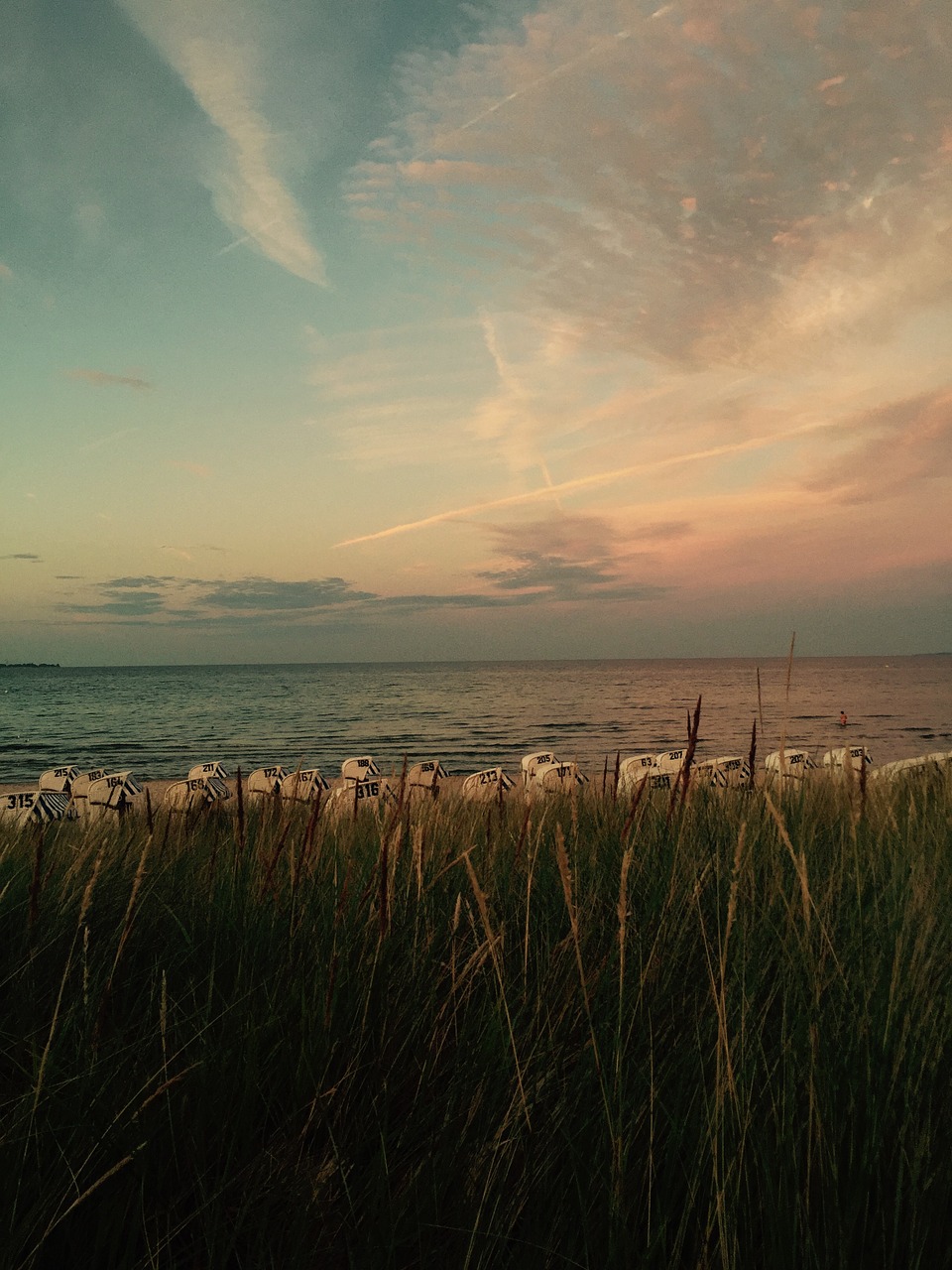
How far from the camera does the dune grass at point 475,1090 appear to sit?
106 cm

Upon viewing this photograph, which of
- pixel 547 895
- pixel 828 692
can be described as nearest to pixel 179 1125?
pixel 547 895

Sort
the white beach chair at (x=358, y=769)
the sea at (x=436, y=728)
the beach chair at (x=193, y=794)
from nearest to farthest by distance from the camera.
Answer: the beach chair at (x=193, y=794) → the white beach chair at (x=358, y=769) → the sea at (x=436, y=728)

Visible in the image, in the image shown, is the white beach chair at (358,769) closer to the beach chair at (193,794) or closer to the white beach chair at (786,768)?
the beach chair at (193,794)

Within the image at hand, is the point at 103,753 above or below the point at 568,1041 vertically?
below

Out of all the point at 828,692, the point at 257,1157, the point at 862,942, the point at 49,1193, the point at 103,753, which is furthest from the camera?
the point at 828,692

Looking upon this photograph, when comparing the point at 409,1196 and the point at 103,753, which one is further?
the point at 103,753

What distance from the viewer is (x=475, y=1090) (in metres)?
1.35

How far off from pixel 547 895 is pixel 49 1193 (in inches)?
61.4

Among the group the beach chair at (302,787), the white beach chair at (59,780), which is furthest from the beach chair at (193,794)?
the white beach chair at (59,780)

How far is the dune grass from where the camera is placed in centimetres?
106

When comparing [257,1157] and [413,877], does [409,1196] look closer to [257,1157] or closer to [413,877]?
[257,1157]

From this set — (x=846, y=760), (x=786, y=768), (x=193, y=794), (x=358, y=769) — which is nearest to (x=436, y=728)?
(x=358, y=769)

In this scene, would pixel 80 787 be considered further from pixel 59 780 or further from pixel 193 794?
pixel 193 794

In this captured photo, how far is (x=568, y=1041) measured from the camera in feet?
5.15
